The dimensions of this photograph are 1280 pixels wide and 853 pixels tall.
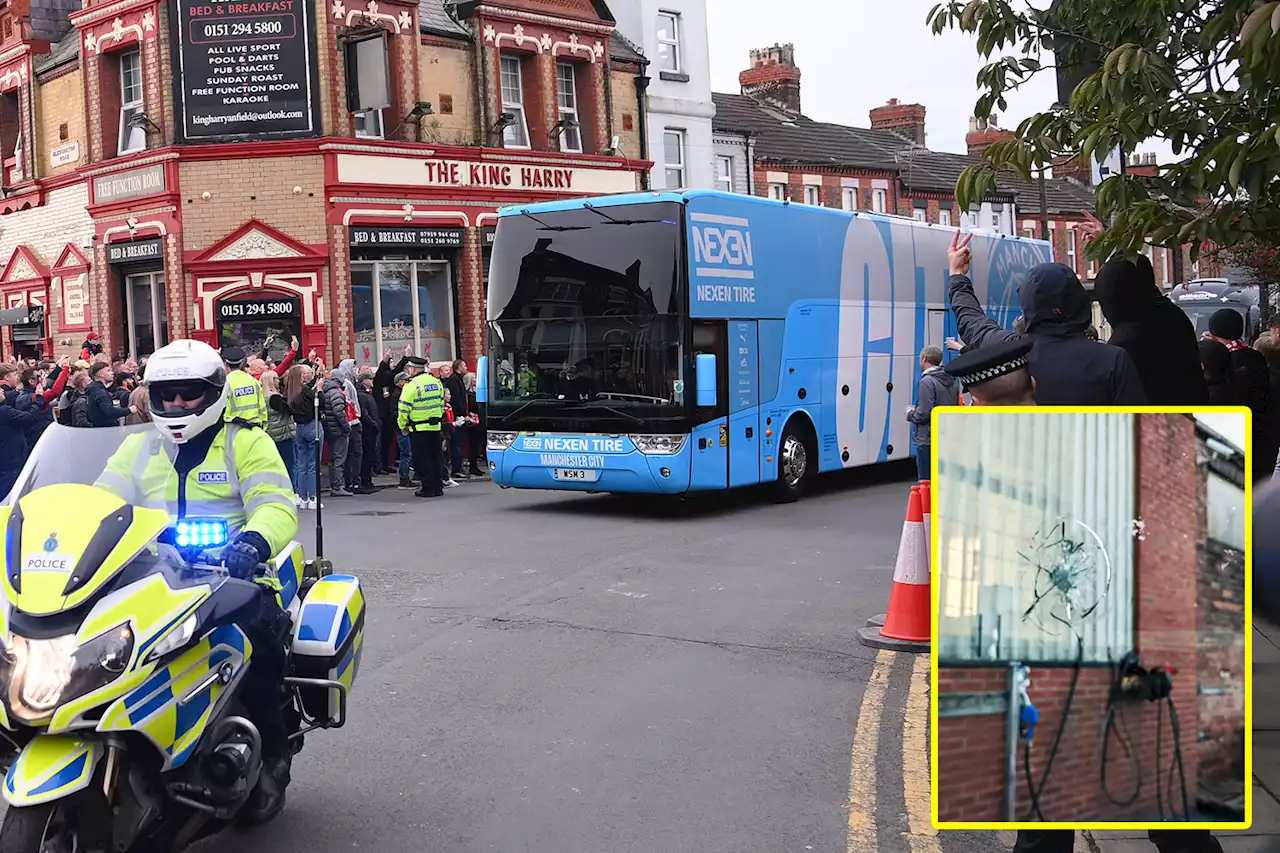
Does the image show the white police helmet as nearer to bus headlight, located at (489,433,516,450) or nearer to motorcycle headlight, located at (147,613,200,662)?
motorcycle headlight, located at (147,613,200,662)

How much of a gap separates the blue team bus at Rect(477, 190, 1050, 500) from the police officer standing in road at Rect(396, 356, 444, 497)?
211 centimetres

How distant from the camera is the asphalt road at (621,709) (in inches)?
212

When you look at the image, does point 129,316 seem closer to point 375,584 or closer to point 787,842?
point 375,584

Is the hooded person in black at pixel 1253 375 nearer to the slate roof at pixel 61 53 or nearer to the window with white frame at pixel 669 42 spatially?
the slate roof at pixel 61 53

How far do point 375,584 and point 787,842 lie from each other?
6.52 m

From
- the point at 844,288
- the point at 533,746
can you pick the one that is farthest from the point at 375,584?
the point at 844,288

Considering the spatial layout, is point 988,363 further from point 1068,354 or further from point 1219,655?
point 1219,655

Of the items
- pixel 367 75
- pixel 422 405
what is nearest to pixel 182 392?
pixel 422 405

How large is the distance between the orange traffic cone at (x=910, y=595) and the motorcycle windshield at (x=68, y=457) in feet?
17.4

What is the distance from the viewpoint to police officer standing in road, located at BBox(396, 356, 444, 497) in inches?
712

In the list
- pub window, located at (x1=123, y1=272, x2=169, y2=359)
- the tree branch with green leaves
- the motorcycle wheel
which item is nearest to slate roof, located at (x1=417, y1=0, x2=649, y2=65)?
pub window, located at (x1=123, y1=272, x2=169, y2=359)

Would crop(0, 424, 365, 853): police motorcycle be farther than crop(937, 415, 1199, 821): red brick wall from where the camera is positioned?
Yes

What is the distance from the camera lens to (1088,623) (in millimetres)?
2928

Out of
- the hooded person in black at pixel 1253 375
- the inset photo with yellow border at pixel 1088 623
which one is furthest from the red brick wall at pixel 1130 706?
the hooded person in black at pixel 1253 375
